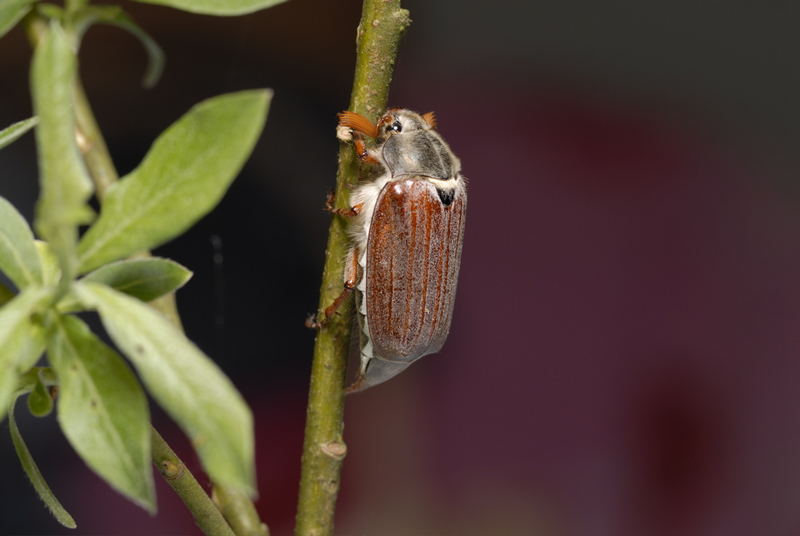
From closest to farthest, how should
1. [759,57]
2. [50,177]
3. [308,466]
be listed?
[50,177] < [308,466] < [759,57]

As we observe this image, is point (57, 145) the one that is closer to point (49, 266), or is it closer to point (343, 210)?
point (49, 266)

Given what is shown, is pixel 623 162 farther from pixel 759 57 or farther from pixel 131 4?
pixel 131 4

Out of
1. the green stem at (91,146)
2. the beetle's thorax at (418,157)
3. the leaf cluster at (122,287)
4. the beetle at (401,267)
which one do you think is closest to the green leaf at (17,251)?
the leaf cluster at (122,287)

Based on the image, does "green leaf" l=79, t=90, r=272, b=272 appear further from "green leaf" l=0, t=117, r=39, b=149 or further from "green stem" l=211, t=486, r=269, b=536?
"green stem" l=211, t=486, r=269, b=536

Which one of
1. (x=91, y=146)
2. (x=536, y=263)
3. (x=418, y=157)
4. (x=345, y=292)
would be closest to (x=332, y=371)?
(x=345, y=292)

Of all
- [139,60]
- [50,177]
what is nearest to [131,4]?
[139,60]

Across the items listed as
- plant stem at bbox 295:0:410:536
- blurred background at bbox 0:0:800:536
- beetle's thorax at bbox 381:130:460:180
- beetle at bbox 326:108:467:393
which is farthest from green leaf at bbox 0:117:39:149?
blurred background at bbox 0:0:800:536
